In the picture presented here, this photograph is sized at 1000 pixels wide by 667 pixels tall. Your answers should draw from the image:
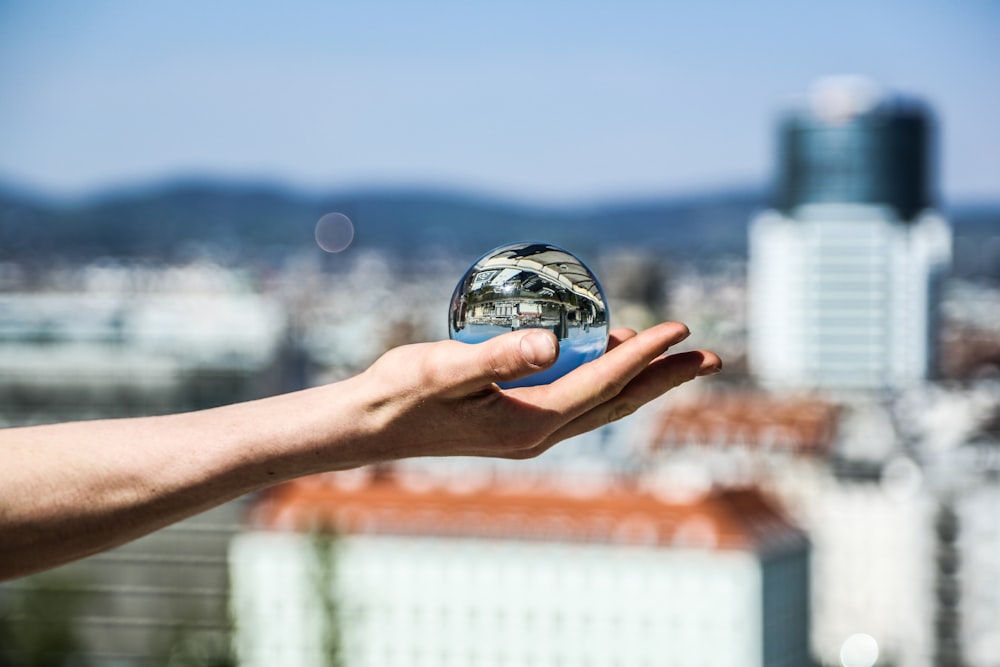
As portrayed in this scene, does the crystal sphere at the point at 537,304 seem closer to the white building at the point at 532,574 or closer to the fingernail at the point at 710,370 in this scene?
the fingernail at the point at 710,370

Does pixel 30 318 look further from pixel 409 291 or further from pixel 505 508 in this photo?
pixel 409 291

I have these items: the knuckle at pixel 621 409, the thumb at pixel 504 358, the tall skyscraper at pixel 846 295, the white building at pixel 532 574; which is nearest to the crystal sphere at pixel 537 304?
the knuckle at pixel 621 409

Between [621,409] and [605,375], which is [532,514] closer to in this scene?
[621,409]

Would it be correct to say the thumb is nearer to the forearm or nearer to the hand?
the hand

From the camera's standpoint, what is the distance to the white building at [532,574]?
45.3 m

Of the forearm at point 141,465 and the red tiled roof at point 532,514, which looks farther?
the red tiled roof at point 532,514

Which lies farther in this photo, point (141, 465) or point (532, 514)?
A: point (532, 514)

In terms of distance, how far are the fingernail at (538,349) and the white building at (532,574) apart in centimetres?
4190

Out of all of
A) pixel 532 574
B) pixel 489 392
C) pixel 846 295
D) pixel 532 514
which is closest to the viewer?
pixel 489 392

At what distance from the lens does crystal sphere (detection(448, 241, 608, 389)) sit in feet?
10.8

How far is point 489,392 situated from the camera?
9.70 feet

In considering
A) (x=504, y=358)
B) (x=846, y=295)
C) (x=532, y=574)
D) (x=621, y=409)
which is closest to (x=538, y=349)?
(x=504, y=358)

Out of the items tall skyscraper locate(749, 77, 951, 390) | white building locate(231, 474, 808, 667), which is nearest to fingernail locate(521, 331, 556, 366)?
white building locate(231, 474, 808, 667)

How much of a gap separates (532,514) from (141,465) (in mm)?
43625
